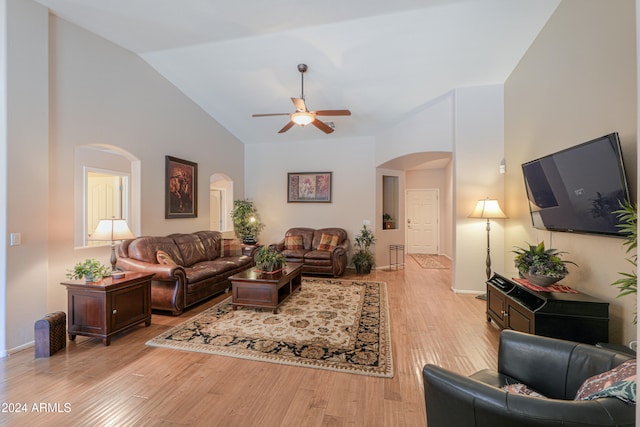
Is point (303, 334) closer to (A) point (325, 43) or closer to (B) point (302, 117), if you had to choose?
(B) point (302, 117)

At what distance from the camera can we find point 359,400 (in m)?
1.98

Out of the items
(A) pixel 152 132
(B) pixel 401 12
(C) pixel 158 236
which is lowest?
(C) pixel 158 236

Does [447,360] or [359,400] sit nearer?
[359,400]

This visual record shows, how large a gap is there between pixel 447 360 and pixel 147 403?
2442 mm

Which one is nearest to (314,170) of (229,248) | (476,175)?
(229,248)

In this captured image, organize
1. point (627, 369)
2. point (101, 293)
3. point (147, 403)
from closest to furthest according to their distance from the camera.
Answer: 1. point (627, 369)
2. point (147, 403)
3. point (101, 293)

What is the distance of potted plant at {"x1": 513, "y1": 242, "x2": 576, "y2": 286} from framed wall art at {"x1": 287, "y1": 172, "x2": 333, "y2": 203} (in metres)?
4.40

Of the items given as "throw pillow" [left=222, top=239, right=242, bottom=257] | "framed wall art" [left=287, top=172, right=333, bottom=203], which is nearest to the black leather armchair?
"throw pillow" [left=222, top=239, right=242, bottom=257]

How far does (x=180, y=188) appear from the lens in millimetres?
5039

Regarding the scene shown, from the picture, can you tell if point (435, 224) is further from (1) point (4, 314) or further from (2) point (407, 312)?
(1) point (4, 314)

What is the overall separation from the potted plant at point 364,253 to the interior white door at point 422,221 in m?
2.97

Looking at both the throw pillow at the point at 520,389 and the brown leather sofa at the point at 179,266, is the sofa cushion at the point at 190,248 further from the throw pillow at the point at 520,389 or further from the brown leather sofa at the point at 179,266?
the throw pillow at the point at 520,389

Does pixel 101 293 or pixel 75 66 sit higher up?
pixel 75 66

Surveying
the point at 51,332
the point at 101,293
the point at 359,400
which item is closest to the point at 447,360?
the point at 359,400
